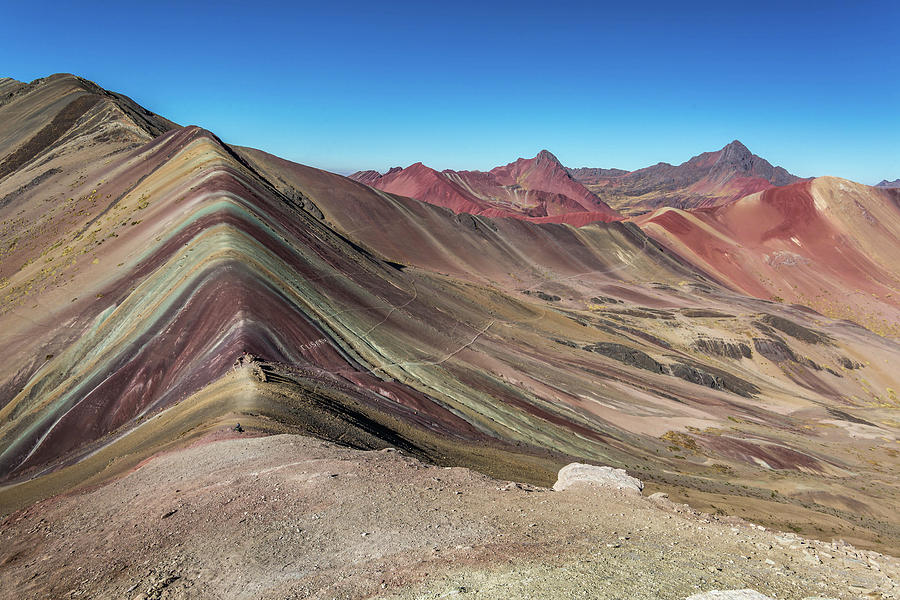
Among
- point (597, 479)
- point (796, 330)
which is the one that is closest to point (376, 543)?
point (597, 479)

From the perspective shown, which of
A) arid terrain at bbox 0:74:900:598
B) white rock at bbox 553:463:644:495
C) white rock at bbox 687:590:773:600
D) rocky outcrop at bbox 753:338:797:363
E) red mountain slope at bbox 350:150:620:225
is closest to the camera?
white rock at bbox 687:590:773:600

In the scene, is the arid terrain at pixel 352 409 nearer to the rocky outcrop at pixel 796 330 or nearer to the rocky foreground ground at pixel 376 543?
the rocky foreground ground at pixel 376 543

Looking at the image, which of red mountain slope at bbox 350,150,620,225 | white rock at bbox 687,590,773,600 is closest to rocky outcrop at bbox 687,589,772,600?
white rock at bbox 687,590,773,600

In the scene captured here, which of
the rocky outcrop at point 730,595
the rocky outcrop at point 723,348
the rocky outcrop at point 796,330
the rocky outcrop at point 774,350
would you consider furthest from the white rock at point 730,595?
the rocky outcrop at point 796,330

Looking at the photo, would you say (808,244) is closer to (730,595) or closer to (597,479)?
(597,479)

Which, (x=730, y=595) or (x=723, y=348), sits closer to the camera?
(x=730, y=595)

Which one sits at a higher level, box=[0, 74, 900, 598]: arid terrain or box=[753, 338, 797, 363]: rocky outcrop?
box=[0, 74, 900, 598]: arid terrain

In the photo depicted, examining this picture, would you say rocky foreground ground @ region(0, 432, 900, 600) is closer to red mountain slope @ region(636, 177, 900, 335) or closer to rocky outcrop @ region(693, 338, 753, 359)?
rocky outcrop @ region(693, 338, 753, 359)
